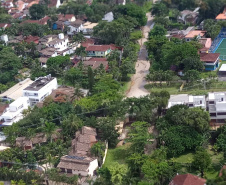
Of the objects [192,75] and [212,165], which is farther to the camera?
[192,75]

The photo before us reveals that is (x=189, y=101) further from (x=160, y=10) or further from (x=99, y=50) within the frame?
(x=160, y=10)

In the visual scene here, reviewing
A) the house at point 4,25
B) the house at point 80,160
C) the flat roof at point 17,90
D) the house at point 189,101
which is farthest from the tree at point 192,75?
the house at point 4,25

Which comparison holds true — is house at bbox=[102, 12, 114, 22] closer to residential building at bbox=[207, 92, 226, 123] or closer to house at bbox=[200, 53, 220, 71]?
house at bbox=[200, 53, 220, 71]

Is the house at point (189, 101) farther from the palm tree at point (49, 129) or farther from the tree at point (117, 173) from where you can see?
the palm tree at point (49, 129)

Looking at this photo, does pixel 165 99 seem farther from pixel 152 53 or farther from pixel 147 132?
pixel 152 53

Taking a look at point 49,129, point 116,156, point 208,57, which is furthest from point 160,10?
point 49,129
